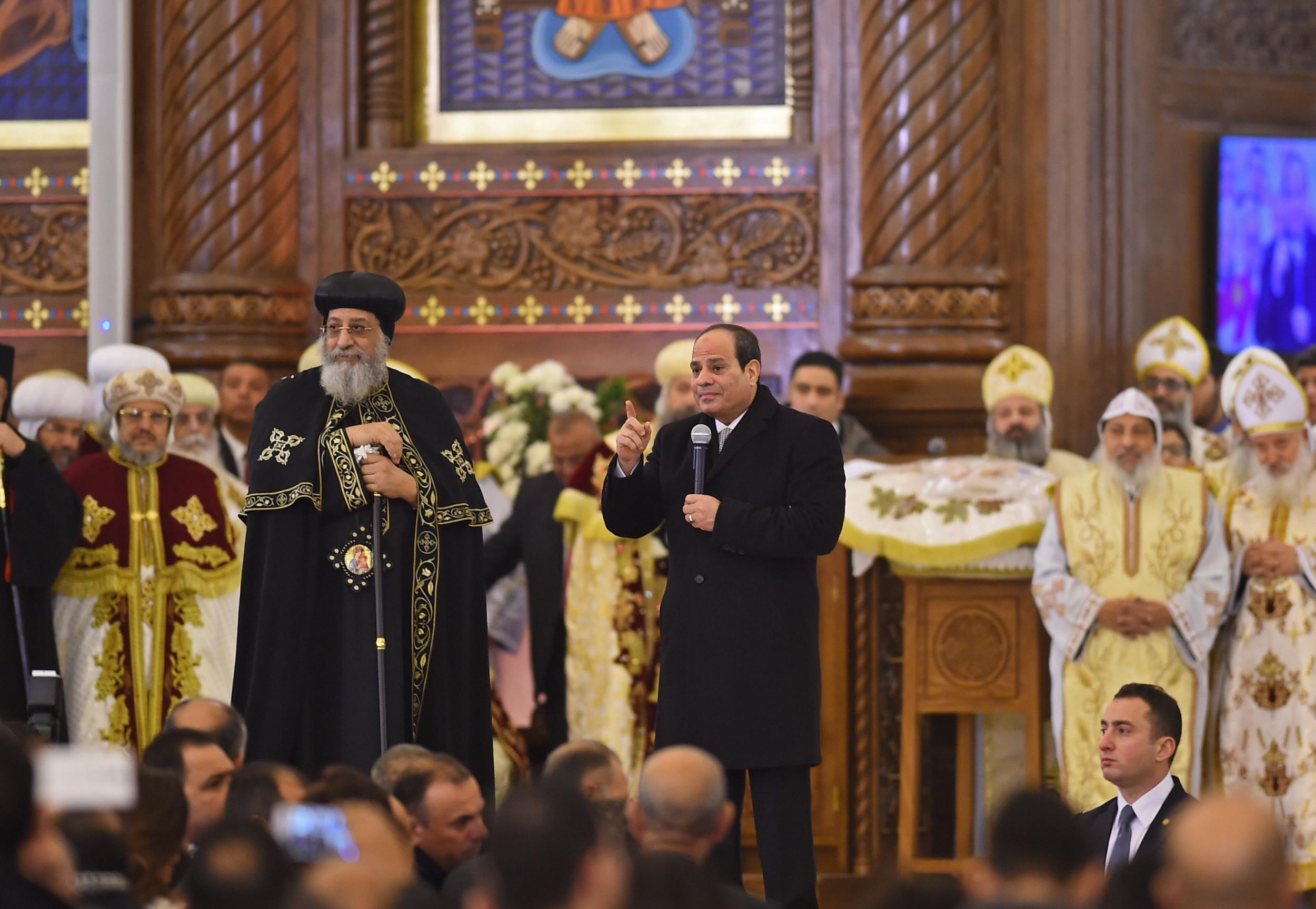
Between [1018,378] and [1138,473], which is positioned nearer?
[1138,473]

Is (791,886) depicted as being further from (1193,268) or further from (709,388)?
(1193,268)

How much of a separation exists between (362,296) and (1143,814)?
2564 millimetres

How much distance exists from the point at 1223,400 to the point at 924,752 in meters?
1.89

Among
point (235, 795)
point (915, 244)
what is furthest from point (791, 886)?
point (915, 244)

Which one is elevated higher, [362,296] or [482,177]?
[482,177]

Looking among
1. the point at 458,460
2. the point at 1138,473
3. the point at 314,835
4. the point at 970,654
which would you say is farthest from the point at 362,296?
the point at 1138,473

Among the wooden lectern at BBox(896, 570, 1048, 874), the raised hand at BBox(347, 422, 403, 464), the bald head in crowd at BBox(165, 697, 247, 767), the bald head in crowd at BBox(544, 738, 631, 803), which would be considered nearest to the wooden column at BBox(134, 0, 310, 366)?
the wooden lectern at BBox(896, 570, 1048, 874)

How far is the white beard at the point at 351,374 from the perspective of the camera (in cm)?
561

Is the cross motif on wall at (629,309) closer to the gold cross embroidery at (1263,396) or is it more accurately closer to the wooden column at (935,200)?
the wooden column at (935,200)

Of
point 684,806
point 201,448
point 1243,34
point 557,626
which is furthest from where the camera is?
point 1243,34

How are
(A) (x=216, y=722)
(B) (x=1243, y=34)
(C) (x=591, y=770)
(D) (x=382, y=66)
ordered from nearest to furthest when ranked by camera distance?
(C) (x=591, y=770) → (A) (x=216, y=722) → (D) (x=382, y=66) → (B) (x=1243, y=34)

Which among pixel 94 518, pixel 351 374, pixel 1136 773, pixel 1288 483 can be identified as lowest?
pixel 1136 773

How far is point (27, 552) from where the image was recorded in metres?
6.53

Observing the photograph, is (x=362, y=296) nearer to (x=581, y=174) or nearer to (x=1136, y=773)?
(x=1136, y=773)
